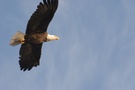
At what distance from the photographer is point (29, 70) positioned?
20922mm

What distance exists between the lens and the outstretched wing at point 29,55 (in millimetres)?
20531

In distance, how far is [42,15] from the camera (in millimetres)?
19734

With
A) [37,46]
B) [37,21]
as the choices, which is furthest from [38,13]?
[37,46]

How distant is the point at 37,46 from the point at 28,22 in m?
1.42

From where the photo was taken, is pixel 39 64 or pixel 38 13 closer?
pixel 38 13

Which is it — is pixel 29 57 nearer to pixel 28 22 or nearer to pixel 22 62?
pixel 22 62

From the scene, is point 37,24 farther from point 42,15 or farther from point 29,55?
point 29,55

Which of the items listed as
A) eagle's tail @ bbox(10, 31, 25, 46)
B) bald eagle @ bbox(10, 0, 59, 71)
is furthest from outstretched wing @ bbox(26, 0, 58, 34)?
eagle's tail @ bbox(10, 31, 25, 46)

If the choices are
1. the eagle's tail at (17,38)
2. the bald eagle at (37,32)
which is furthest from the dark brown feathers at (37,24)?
the eagle's tail at (17,38)

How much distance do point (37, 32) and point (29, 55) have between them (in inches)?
46.4

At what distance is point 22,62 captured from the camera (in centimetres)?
2073

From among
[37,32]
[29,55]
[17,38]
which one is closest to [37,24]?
[37,32]

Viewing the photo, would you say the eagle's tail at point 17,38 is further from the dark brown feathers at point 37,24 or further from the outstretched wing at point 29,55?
the outstretched wing at point 29,55

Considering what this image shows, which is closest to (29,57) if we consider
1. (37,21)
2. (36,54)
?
(36,54)
